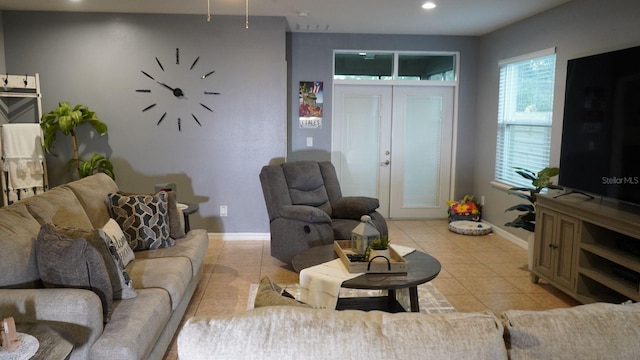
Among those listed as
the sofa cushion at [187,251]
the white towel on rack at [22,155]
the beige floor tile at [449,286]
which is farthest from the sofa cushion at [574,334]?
the white towel on rack at [22,155]

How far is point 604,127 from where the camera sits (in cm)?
357

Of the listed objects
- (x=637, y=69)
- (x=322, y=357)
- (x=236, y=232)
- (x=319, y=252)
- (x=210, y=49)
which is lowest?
(x=236, y=232)

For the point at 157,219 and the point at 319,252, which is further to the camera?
the point at 157,219

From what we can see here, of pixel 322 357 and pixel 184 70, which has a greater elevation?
pixel 184 70

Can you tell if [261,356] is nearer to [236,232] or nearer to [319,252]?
[319,252]

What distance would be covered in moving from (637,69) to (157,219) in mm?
3454

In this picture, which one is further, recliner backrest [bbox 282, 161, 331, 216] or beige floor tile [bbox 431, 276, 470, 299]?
recliner backrest [bbox 282, 161, 331, 216]

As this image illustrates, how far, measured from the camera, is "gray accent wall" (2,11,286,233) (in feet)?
17.1

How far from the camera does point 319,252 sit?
131 inches

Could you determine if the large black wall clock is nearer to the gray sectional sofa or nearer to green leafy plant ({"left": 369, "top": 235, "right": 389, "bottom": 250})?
the gray sectional sofa

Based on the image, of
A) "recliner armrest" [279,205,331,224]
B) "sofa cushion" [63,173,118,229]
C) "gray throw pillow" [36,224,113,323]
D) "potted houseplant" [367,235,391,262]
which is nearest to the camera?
"gray throw pillow" [36,224,113,323]

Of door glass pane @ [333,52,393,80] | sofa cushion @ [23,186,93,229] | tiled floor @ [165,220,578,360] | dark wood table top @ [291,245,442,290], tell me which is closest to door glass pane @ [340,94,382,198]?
door glass pane @ [333,52,393,80]

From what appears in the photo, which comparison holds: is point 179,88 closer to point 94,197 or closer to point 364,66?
point 94,197

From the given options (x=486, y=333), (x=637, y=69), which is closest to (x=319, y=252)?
(x=486, y=333)
